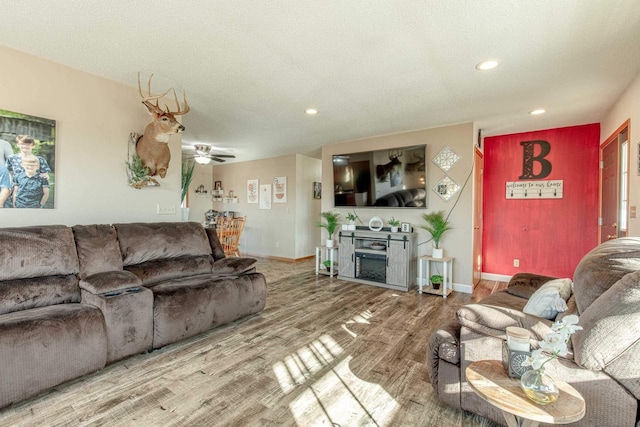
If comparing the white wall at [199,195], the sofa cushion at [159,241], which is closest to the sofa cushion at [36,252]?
the sofa cushion at [159,241]

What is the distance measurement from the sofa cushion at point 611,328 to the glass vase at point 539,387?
0.33 m

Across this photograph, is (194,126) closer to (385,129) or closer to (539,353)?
(385,129)

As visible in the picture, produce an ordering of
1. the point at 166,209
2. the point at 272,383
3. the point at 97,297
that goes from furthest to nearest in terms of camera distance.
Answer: the point at 166,209
the point at 97,297
the point at 272,383

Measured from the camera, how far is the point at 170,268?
286cm

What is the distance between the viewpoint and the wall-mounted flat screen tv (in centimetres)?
461

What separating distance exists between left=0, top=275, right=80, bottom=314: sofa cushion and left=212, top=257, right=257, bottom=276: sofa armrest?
1.20 meters

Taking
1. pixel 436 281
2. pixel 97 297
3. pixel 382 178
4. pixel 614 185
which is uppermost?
pixel 382 178

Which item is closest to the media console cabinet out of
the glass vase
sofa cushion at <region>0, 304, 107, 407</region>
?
the glass vase

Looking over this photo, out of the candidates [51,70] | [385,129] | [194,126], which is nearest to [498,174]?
[385,129]

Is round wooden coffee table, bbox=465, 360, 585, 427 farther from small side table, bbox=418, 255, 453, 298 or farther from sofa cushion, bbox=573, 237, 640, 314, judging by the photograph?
small side table, bbox=418, 255, 453, 298

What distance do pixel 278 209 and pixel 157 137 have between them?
3958 mm

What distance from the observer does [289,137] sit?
520 centimetres

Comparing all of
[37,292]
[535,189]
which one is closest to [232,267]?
[37,292]

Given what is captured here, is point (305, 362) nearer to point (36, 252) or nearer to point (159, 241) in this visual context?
point (159, 241)
